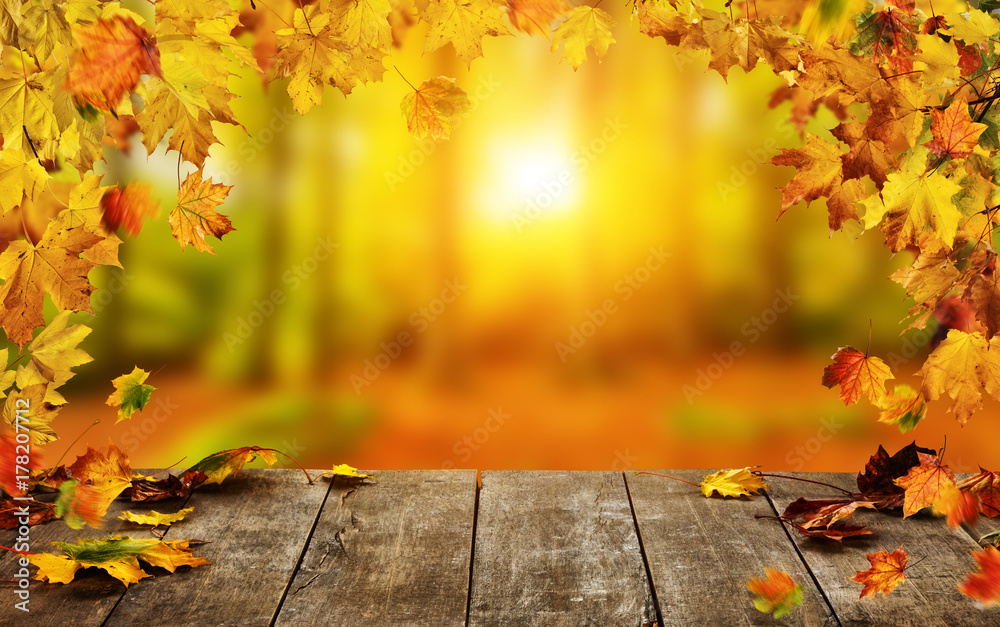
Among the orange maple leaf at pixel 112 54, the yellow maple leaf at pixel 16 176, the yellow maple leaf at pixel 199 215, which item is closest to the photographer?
the orange maple leaf at pixel 112 54

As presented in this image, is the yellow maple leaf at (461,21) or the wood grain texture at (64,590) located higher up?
the yellow maple leaf at (461,21)

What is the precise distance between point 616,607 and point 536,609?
0.12 meters

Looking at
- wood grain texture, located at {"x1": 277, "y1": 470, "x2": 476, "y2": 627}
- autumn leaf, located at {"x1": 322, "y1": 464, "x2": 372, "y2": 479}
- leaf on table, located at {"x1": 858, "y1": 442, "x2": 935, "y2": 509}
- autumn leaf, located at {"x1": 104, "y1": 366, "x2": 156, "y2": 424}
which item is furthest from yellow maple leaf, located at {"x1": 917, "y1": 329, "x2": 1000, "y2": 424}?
autumn leaf, located at {"x1": 104, "y1": 366, "x2": 156, "y2": 424}

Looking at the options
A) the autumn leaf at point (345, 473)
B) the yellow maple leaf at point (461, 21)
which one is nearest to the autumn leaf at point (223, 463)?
the autumn leaf at point (345, 473)

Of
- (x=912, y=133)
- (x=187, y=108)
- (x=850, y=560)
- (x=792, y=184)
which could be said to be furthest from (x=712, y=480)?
(x=187, y=108)

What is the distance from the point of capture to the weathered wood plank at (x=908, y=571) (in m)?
1.21

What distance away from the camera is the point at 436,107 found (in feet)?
4.29

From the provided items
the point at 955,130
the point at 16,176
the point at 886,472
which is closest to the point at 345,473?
the point at 16,176

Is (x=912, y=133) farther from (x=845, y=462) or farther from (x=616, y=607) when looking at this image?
(x=845, y=462)

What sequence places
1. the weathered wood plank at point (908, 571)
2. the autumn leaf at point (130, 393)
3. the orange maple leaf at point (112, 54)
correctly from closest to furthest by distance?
1. the orange maple leaf at point (112, 54)
2. the weathered wood plank at point (908, 571)
3. the autumn leaf at point (130, 393)

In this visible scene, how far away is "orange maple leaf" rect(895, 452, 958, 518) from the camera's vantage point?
4.84 feet

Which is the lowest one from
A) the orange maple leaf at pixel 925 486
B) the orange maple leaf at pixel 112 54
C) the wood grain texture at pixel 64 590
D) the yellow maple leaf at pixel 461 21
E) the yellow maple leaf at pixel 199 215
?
the wood grain texture at pixel 64 590

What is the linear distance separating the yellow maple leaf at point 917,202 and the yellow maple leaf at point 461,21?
0.55m

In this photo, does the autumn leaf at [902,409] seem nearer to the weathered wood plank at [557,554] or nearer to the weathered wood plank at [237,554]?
the weathered wood plank at [557,554]
